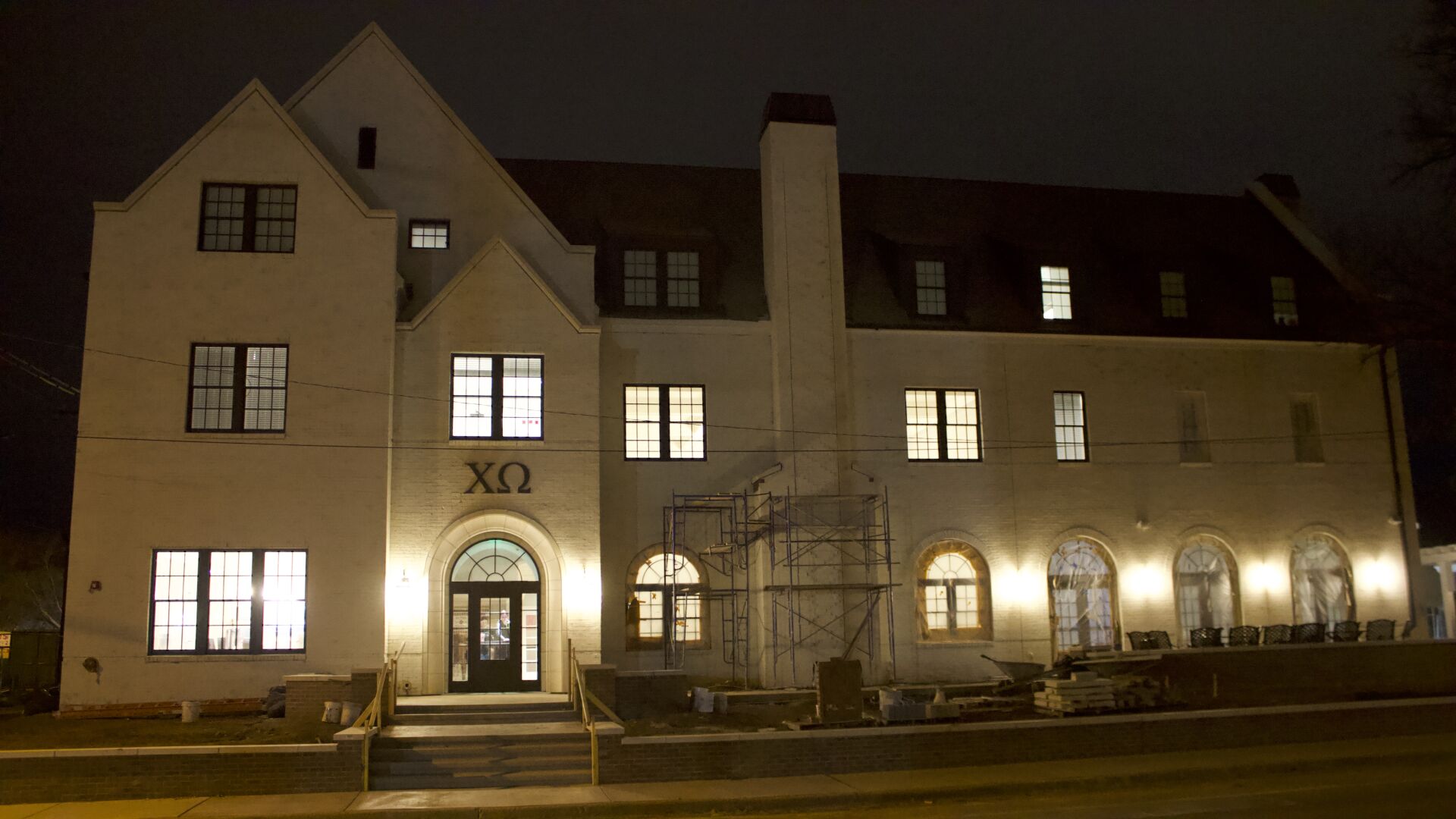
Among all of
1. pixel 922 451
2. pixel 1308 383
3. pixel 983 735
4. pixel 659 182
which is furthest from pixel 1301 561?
pixel 659 182

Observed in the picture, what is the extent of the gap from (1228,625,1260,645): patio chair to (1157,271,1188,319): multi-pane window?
8.32 metres

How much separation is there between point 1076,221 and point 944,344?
6.70 metres

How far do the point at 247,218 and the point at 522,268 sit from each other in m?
5.58

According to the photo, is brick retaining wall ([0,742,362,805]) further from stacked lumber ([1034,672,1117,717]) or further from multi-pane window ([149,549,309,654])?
stacked lumber ([1034,672,1117,717])

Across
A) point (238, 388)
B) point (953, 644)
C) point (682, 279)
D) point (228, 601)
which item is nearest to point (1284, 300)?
point (953, 644)

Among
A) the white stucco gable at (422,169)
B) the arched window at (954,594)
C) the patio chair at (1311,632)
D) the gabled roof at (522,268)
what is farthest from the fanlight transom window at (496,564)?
the patio chair at (1311,632)

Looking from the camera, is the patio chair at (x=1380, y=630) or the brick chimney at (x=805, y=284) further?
the patio chair at (x=1380, y=630)

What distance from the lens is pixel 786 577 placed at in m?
25.9

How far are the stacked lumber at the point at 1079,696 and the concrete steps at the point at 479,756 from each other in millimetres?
8182

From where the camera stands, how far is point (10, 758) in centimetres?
1577

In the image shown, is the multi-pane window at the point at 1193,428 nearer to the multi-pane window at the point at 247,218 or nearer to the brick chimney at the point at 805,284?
the brick chimney at the point at 805,284

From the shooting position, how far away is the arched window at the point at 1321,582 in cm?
2952

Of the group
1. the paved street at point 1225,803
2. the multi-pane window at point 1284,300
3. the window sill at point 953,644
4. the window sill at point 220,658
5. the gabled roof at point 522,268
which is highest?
the multi-pane window at point 1284,300

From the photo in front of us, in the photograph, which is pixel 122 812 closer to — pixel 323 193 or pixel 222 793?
pixel 222 793
